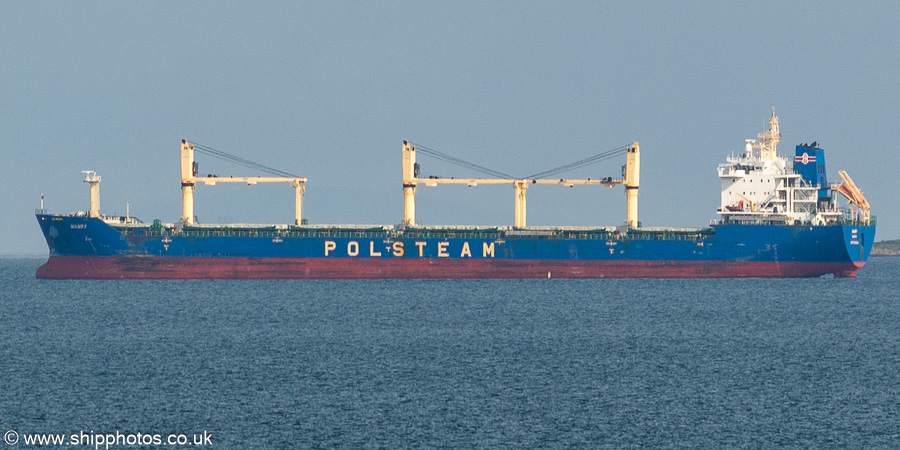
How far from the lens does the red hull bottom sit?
229 ft

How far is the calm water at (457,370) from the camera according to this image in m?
26.7

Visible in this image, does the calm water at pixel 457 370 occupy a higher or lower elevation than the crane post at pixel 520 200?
lower

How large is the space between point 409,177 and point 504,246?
10.3 meters

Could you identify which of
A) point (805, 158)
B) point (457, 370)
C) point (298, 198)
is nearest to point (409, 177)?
point (298, 198)

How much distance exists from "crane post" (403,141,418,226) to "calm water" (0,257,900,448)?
17315mm

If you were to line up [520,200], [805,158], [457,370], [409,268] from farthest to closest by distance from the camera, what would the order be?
[520,200], [805,158], [409,268], [457,370]

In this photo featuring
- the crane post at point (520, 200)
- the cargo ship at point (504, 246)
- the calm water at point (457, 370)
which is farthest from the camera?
the crane post at point (520, 200)

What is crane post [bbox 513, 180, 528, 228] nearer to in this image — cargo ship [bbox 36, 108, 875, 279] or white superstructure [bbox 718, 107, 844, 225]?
cargo ship [bbox 36, 108, 875, 279]

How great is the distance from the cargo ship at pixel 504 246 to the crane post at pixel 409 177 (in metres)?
3.21

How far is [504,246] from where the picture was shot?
234ft

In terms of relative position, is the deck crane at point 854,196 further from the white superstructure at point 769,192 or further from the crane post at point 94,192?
the crane post at point 94,192

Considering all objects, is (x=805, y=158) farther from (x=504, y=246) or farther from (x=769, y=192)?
(x=504, y=246)

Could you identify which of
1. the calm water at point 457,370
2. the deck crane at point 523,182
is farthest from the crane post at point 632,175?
the calm water at point 457,370

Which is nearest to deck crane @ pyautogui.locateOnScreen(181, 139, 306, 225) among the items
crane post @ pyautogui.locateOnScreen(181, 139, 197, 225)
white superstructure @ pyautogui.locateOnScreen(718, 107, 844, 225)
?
crane post @ pyautogui.locateOnScreen(181, 139, 197, 225)
